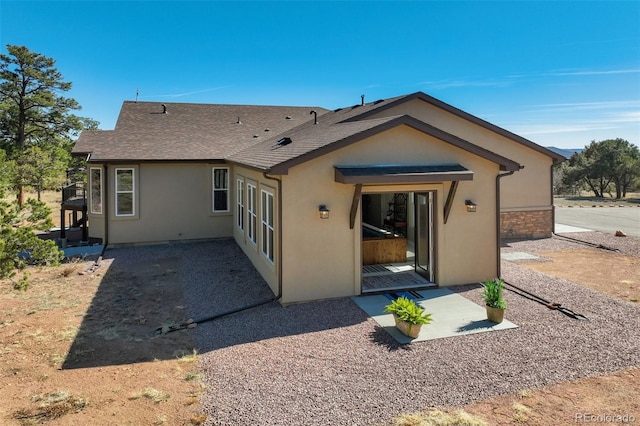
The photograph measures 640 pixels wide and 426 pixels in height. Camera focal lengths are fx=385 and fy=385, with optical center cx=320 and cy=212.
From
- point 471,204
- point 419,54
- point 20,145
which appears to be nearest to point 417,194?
point 471,204

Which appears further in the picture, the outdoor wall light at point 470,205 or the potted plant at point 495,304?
the outdoor wall light at point 470,205

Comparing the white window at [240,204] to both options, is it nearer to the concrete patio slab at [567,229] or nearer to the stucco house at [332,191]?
the stucco house at [332,191]

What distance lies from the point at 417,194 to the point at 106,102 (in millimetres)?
32411

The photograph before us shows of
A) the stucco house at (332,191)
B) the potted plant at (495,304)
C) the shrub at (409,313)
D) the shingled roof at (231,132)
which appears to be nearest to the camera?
the shrub at (409,313)

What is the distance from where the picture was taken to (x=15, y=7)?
50.8 feet

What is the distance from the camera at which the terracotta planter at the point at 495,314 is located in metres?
6.93

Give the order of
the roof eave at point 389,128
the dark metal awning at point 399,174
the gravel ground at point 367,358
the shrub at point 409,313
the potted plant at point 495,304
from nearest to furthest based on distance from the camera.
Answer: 1. the gravel ground at point 367,358
2. the shrub at point 409,313
3. the potted plant at point 495,304
4. the roof eave at point 389,128
5. the dark metal awning at point 399,174

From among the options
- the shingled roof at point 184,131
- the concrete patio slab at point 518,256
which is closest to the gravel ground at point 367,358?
the concrete patio slab at point 518,256

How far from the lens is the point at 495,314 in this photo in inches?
274

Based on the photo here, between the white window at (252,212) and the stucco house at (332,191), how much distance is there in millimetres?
56

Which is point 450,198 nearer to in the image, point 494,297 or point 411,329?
point 494,297

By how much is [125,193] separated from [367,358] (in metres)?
11.9

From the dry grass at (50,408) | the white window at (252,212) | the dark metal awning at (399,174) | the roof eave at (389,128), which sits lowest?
the dry grass at (50,408)

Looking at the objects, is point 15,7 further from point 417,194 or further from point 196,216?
point 417,194
